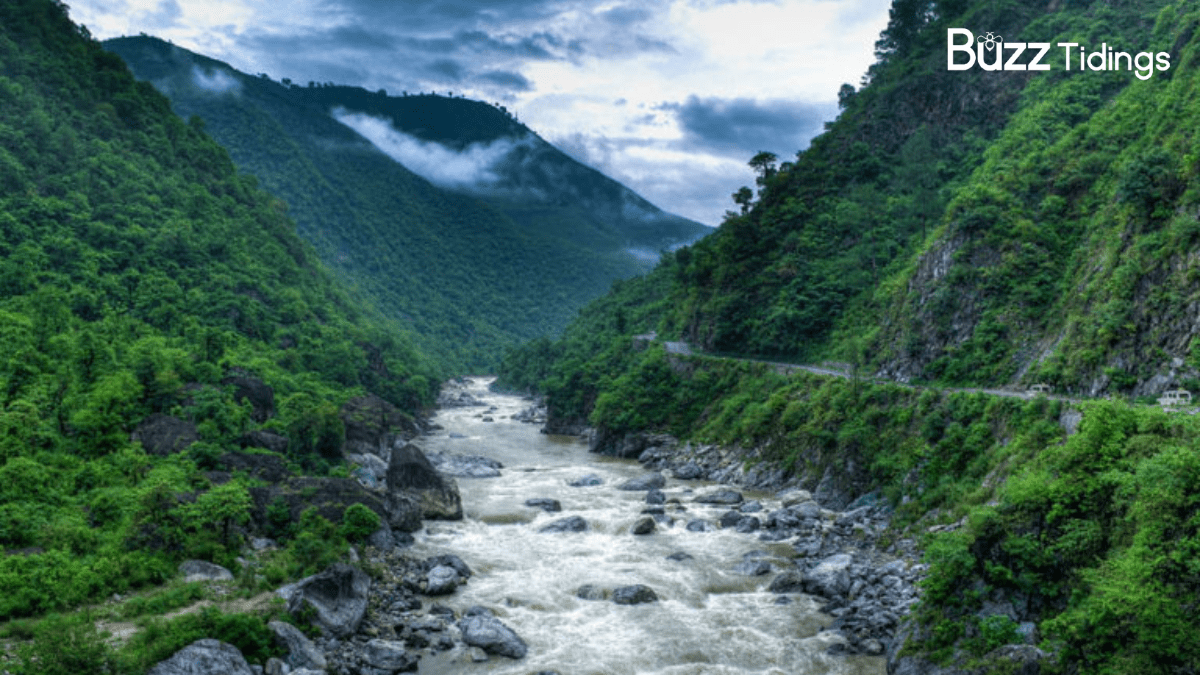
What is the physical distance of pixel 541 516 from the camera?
43.0 meters

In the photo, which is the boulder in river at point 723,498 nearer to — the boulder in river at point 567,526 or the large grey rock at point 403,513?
the boulder in river at point 567,526

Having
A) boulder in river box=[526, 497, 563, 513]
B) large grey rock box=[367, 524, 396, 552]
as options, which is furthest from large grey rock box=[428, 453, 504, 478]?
large grey rock box=[367, 524, 396, 552]

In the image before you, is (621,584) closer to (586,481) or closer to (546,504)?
(546,504)

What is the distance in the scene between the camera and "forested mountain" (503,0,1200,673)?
21.2 meters

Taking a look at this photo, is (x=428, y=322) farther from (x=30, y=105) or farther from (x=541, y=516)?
(x=541, y=516)

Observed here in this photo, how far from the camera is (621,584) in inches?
1220

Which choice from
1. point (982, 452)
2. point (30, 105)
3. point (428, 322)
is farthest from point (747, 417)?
point (428, 322)

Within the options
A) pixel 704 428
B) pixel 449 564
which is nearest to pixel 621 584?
pixel 449 564

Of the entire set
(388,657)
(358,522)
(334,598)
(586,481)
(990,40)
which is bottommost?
(586,481)

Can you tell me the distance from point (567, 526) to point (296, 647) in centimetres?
1932

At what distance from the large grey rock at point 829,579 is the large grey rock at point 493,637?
42.1ft

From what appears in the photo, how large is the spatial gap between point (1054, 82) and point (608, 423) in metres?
56.6

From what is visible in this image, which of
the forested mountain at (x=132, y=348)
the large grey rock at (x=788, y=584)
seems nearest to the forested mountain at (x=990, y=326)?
the large grey rock at (x=788, y=584)

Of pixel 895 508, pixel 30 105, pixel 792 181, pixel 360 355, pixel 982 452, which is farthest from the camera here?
pixel 792 181
